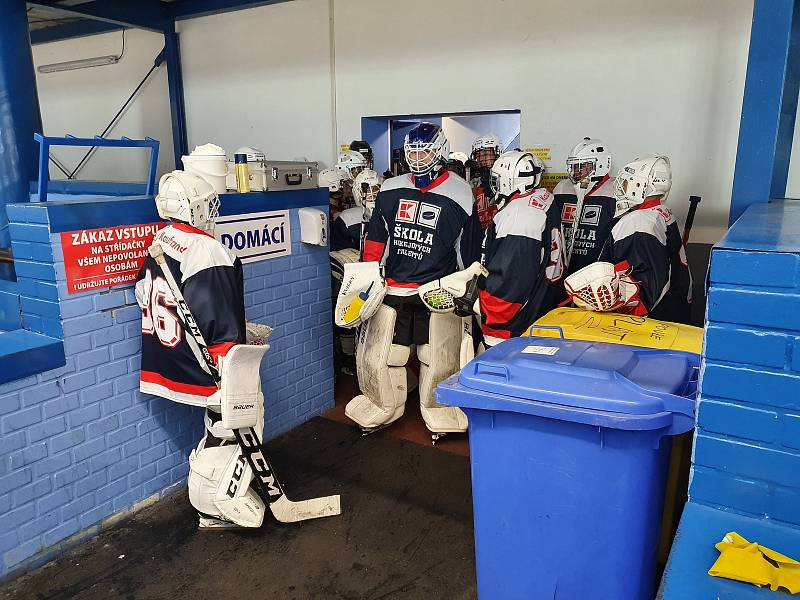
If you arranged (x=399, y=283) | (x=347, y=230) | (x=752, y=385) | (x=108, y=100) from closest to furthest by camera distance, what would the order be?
(x=752, y=385), (x=399, y=283), (x=347, y=230), (x=108, y=100)

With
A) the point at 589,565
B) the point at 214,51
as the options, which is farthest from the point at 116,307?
the point at 214,51

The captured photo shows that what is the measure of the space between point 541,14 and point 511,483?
15.4ft

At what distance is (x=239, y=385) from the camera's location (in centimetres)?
289

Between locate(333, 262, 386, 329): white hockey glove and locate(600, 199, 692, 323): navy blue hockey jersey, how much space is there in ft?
4.79

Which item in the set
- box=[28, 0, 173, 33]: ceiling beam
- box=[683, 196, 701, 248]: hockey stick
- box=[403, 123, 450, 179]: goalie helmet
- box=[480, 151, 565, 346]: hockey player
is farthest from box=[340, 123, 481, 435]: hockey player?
box=[28, 0, 173, 33]: ceiling beam

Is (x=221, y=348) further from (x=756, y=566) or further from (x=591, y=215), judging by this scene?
(x=591, y=215)

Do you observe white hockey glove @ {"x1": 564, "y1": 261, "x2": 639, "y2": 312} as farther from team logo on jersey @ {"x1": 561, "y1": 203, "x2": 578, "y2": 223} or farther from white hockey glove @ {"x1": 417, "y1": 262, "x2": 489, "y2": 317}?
team logo on jersey @ {"x1": 561, "y1": 203, "x2": 578, "y2": 223}

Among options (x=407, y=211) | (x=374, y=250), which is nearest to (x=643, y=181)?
(x=407, y=211)

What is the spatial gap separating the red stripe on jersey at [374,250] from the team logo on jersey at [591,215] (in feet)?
5.36

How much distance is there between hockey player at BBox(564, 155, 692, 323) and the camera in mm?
2908

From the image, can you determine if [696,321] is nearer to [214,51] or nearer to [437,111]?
[437,111]

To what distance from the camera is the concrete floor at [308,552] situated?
2.77 m

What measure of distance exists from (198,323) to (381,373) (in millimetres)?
1662

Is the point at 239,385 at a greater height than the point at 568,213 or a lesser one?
lesser
